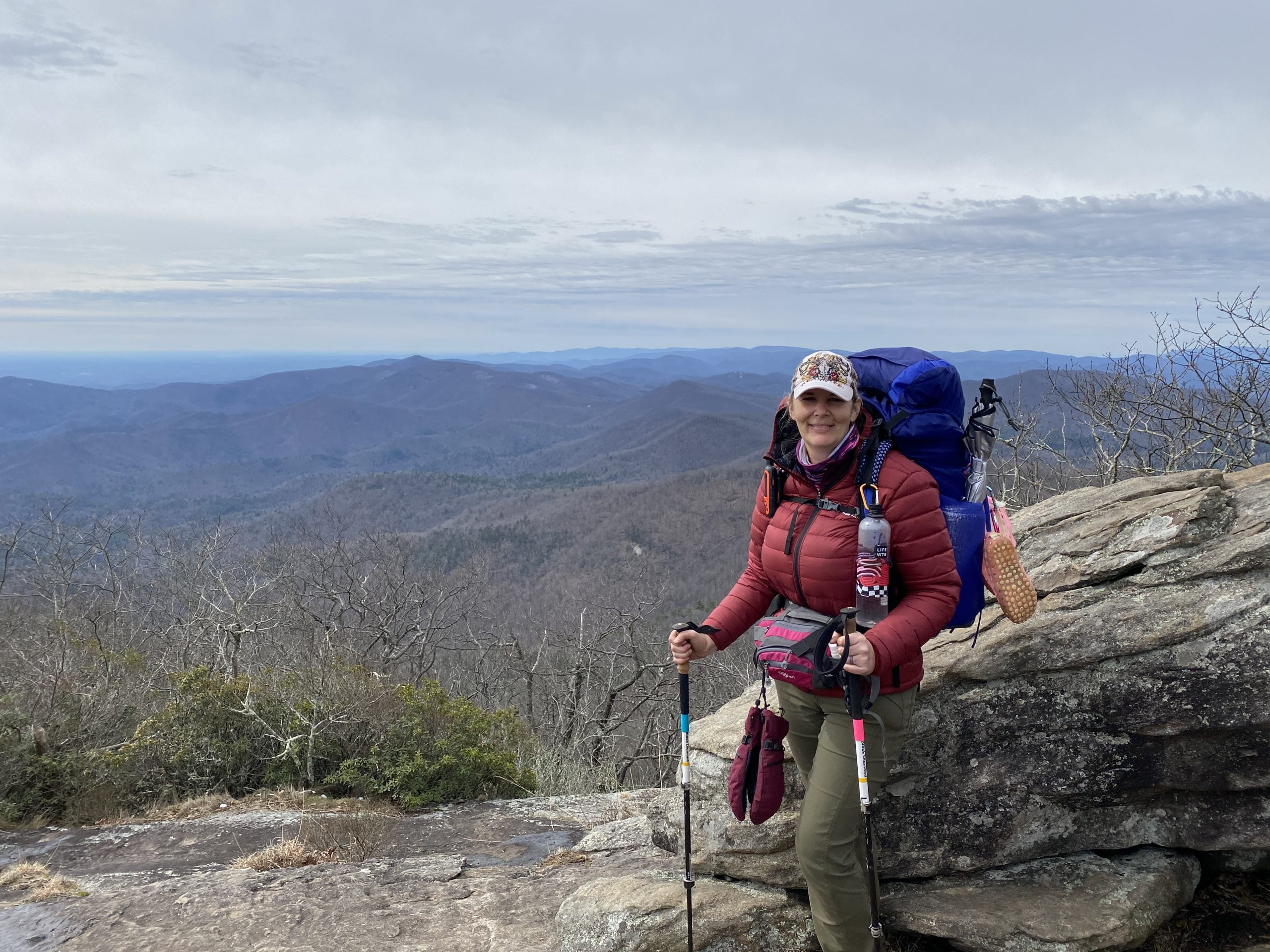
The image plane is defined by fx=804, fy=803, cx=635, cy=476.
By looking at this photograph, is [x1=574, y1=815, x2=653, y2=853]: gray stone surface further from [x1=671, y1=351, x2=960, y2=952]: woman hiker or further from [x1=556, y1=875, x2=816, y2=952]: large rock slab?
[x1=671, y1=351, x2=960, y2=952]: woman hiker

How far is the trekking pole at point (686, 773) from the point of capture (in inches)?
173

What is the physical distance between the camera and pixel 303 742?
10.9 metres

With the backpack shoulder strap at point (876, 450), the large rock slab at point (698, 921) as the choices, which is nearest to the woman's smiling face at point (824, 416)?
the backpack shoulder strap at point (876, 450)

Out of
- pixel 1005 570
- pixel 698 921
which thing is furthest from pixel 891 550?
pixel 698 921

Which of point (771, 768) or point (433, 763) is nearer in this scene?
point (771, 768)

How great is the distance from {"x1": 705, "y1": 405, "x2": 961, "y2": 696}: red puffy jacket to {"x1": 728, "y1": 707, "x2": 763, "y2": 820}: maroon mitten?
57cm

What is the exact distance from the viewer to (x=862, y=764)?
3582 millimetres

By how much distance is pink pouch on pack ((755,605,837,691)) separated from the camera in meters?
3.72

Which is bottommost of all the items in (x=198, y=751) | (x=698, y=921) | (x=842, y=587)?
(x=198, y=751)

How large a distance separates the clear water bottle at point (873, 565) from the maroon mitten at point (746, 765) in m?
0.99

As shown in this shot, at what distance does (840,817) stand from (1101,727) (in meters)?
1.82

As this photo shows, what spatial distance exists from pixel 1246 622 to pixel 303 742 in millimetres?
10580

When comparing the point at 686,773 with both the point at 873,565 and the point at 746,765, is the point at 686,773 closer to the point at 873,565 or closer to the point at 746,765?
the point at 746,765

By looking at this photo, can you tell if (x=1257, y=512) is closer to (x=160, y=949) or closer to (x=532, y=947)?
(x=532, y=947)
